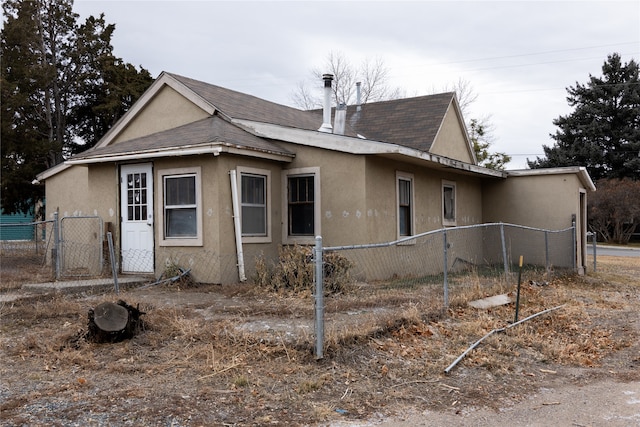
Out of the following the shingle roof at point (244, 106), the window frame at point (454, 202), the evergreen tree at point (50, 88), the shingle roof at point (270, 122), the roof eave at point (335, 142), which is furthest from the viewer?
the evergreen tree at point (50, 88)

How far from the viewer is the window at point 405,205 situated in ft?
46.2

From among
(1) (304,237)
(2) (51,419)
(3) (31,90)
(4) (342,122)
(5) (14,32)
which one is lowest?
(2) (51,419)

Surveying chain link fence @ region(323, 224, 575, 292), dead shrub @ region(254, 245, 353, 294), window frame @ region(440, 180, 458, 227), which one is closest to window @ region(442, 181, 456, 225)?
window frame @ region(440, 180, 458, 227)

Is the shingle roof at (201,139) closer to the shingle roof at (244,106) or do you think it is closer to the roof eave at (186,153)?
the roof eave at (186,153)

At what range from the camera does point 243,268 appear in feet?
Answer: 39.0

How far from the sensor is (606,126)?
140 ft

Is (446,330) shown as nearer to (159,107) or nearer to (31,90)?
(159,107)

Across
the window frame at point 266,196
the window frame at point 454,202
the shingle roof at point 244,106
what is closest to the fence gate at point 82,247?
the window frame at point 266,196

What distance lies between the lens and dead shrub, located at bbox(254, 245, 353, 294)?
10289 mm

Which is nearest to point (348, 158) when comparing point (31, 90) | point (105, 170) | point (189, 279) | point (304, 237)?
point (304, 237)

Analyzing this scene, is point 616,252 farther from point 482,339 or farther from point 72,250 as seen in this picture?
point 482,339

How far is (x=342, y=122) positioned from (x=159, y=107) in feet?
16.7

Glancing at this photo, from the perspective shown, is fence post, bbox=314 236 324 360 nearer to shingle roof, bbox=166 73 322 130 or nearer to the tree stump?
the tree stump

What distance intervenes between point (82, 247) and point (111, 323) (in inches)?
321
